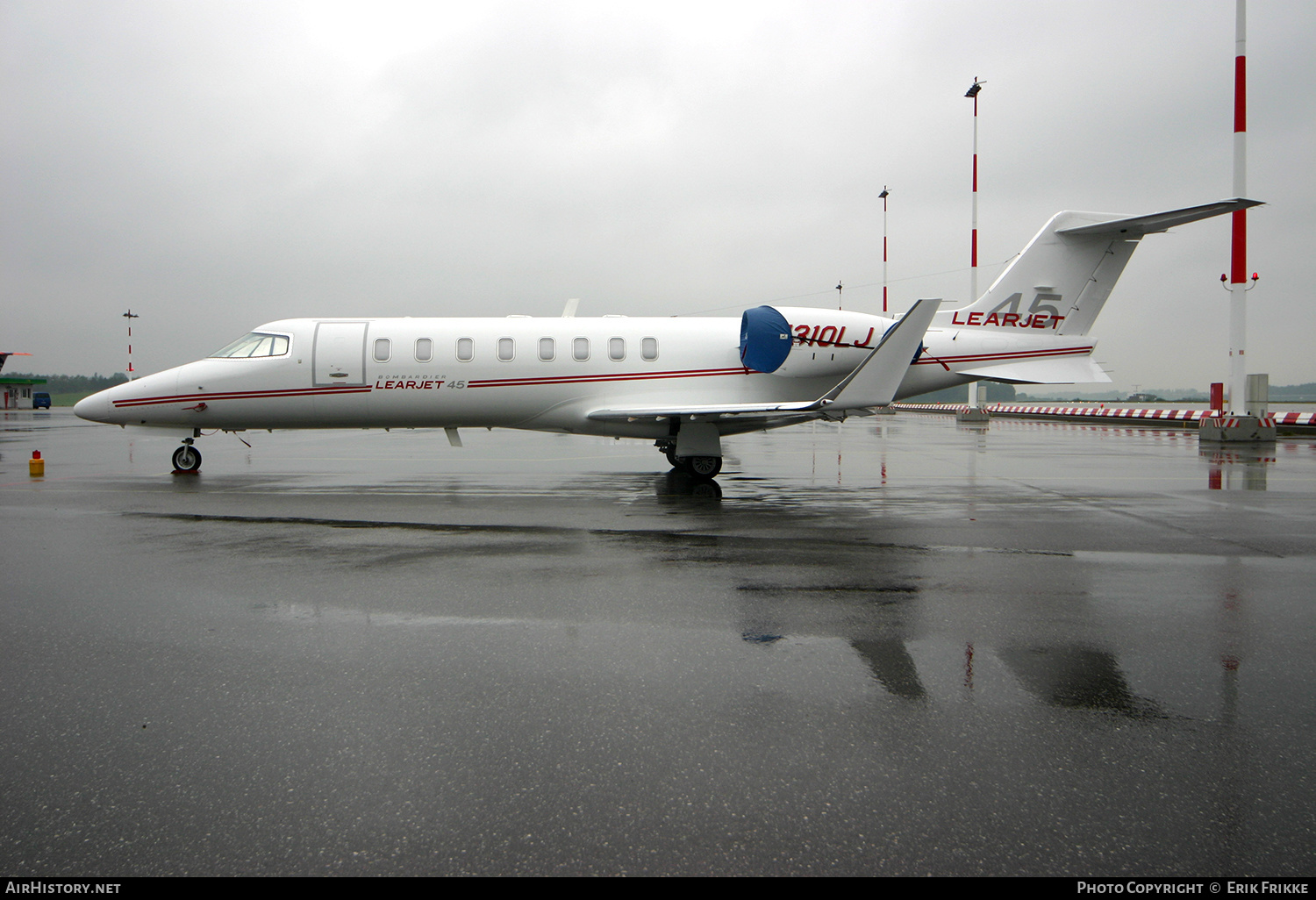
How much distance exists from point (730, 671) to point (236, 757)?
2.26 meters

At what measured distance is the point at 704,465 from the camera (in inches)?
478

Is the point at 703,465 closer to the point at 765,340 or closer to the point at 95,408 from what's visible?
the point at 765,340

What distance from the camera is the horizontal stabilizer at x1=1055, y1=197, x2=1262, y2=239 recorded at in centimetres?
1097

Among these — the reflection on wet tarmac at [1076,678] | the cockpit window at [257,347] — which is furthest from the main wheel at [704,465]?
the reflection on wet tarmac at [1076,678]

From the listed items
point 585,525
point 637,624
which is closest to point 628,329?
point 585,525

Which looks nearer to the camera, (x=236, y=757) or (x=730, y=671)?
(x=236, y=757)

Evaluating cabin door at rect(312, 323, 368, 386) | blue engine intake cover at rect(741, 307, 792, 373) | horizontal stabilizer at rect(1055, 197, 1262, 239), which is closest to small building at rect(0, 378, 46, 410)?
cabin door at rect(312, 323, 368, 386)

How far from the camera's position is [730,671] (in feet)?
12.7

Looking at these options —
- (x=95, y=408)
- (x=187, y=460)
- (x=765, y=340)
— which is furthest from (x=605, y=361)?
(x=95, y=408)

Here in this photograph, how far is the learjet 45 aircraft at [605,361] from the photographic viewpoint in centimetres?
1269

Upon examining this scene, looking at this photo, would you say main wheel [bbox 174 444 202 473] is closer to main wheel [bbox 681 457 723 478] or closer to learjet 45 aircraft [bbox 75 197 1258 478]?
Answer: learjet 45 aircraft [bbox 75 197 1258 478]

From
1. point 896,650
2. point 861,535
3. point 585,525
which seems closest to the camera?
point 896,650

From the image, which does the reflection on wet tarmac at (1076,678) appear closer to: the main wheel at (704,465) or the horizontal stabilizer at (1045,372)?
the main wheel at (704,465)

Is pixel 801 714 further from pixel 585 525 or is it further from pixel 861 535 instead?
pixel 585 525
